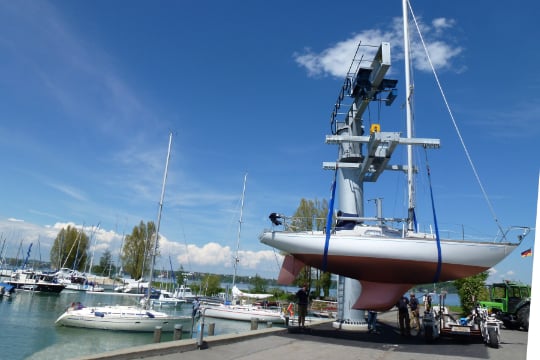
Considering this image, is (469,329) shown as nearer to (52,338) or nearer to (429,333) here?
(429,333)


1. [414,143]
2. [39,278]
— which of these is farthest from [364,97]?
[39,278]

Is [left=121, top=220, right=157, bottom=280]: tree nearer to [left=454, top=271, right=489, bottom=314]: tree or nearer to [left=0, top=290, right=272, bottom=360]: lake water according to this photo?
[left=0, top=290, right=272, bottom=360]: lake water

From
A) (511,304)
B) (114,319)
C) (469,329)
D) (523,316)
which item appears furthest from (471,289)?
(114,319)

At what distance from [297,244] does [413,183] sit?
16.7 ft

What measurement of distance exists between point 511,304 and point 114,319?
23326 mm

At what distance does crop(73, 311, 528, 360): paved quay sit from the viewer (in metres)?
8.96

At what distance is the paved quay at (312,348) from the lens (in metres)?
8.96

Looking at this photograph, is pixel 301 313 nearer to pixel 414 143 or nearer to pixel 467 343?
pixel 467 343

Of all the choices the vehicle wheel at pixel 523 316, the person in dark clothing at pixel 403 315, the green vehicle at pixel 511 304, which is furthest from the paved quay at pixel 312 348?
the green vehicle at pixel 511 304

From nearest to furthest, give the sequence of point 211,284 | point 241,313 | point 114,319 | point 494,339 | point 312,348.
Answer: point 312,348 < point 494,339 < point 114,319 < point 241,313 < point 211,284

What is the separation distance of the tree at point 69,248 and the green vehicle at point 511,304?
237 ft

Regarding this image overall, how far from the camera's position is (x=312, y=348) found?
1058cm

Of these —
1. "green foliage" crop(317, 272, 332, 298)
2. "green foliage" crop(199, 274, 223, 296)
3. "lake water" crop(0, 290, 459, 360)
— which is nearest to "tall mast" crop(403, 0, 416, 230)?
"lake water" crop(0, 290, 459, 360)

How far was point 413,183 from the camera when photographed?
14242 millimetres
